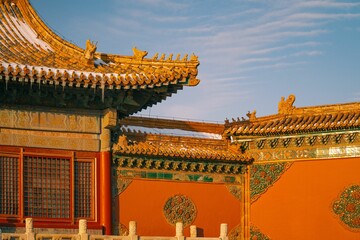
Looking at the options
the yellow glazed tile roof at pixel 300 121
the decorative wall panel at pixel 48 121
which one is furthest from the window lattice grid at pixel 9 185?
the yellow glazed tile roof at pixel 300 121

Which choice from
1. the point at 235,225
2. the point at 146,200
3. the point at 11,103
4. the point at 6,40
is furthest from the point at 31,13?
the point at 235,225

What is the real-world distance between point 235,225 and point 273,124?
268cm

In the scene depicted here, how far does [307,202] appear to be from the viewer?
82.4 ft

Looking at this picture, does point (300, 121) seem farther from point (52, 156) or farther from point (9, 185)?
point (9, 185)

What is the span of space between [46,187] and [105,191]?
139cm

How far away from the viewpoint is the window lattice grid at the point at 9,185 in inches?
874

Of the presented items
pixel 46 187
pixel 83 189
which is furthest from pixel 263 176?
pixel 46 187

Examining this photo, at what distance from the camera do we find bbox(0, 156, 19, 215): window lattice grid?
22.2 m

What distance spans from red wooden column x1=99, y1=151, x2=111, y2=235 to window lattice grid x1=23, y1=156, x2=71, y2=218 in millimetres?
810

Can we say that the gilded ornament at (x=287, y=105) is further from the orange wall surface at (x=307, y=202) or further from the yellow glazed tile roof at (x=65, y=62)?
the yellow glazed tile roof at (x=65, y=62)

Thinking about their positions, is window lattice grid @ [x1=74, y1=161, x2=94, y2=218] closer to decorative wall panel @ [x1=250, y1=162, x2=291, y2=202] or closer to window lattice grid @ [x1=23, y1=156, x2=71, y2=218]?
window lattice grid @ [x1=23, y1=156, x2=71, y2=218]

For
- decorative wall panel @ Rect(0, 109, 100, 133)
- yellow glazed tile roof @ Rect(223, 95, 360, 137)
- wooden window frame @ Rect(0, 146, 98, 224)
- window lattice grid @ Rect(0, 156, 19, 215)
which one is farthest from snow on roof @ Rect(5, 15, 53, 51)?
yellow glazed tile roof @ Rect(223, 95, 360, 137)

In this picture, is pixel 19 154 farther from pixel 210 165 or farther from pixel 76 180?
pixel 210 165

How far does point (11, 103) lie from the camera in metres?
22.6
